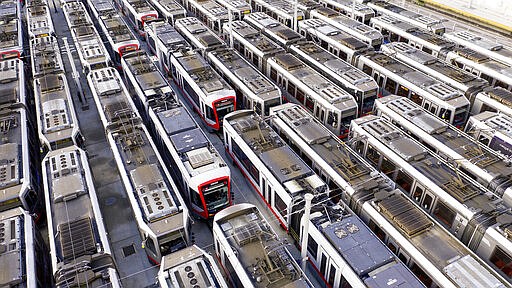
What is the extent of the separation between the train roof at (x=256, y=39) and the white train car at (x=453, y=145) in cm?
1322

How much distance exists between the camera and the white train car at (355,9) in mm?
52250

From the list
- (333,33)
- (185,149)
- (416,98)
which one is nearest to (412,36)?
(333,33)

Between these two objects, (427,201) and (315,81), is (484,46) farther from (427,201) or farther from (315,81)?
(427,201)

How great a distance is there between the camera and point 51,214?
22.0 m

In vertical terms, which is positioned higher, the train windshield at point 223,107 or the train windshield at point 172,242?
the train windshield at point 223,107

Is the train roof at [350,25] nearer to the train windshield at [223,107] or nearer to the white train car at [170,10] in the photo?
the white train car at [170,10]

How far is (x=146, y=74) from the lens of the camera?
35.6 metres

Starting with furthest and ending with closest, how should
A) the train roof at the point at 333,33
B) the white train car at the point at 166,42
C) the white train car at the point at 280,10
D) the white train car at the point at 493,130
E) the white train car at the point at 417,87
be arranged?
the white train car at the point at 280,10 → the train roof at the point at 333,33 → the white train car at the point at 166,42 → the white train car at the point at 417,87 → the white train car at the point at 493,130

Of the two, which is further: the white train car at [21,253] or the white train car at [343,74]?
the white train car at [343,74]

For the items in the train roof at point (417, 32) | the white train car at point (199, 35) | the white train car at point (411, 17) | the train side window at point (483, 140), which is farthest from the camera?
the white train car at point (411, 17)

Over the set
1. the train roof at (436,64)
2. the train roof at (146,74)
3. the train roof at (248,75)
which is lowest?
the train roof at (146,74)

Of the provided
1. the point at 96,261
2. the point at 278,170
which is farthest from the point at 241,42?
the point at 96,261

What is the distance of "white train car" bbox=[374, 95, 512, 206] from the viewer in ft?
79.0

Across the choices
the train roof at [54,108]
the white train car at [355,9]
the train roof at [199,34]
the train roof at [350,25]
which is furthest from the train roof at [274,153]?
the white train car at [355,9]
